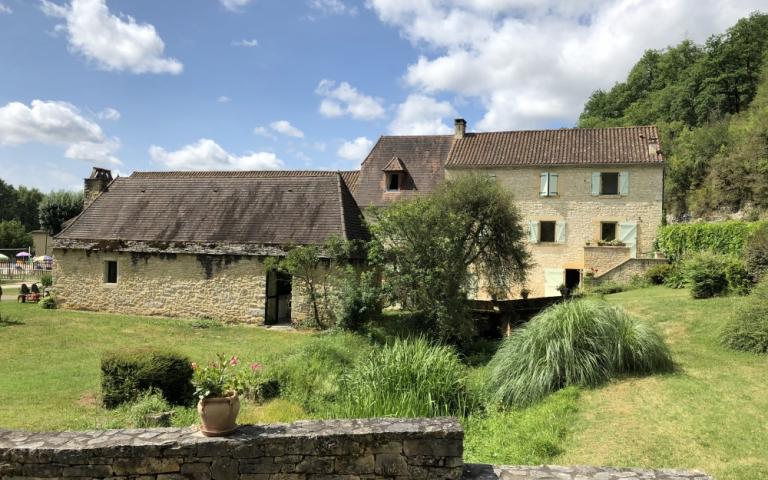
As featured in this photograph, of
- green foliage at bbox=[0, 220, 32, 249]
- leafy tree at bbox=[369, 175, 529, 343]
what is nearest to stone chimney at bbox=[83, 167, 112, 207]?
leafy tree at bbox=[369, 175, 529, 343]

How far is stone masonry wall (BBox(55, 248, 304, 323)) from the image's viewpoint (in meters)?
17.1

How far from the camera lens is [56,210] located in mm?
39281

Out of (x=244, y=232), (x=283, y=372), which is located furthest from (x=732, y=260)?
(x=244, y=232)

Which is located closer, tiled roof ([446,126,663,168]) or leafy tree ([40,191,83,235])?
tiled roof ([446,126,663,168])

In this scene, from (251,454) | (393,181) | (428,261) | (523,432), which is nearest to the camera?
(251,454)

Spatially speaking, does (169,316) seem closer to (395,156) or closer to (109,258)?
(109,258)

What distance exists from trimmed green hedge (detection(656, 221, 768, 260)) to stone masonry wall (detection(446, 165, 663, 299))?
1.64 metres

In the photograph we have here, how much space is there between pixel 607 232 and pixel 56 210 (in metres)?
41.0

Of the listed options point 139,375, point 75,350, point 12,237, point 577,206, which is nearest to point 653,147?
point 577,206

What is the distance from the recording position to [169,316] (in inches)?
700

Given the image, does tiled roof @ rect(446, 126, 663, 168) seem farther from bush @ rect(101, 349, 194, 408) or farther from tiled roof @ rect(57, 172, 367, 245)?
bush @ rect(101, 349, 194, 408)

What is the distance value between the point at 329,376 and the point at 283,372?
983mm

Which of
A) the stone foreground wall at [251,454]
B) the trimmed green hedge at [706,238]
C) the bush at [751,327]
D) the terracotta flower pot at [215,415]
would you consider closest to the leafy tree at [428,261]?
the bush at [751,327]

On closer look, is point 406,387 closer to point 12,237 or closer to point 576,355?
point 576,355
